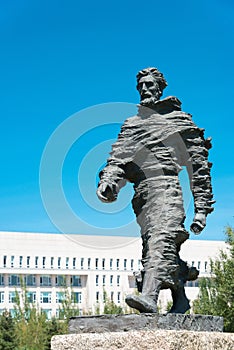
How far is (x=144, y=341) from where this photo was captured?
635cm

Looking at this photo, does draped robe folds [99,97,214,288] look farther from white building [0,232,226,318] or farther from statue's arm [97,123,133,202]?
white building [0,232,226,318]

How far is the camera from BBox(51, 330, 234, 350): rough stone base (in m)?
6.31

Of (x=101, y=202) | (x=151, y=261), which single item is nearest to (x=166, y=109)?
(x=101, y=202)

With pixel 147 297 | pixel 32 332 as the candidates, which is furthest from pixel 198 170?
pixel 32 332

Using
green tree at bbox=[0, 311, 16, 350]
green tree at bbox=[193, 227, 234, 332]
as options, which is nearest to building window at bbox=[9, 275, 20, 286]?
green tree at bbox=[0, 311, 16, 350]

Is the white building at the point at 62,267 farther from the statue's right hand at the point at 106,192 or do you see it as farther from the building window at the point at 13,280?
the statue's right hand at the point at 106,192

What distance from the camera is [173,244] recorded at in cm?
750

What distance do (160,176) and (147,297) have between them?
1.50 meters

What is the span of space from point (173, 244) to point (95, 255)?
72433 millimetres

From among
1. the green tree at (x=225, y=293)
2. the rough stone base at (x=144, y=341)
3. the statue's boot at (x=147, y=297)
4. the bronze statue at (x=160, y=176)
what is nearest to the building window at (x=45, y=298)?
the green tree at (x=225, y=293)

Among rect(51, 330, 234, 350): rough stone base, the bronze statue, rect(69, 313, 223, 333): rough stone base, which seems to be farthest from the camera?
the bronze statue

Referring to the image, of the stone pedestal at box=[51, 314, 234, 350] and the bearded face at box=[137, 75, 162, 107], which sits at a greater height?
the bearded face at box=[137, 75, 162, 107]

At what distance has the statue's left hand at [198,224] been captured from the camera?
25.9 feet

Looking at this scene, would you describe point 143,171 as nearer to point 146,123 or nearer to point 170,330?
point 146,123
